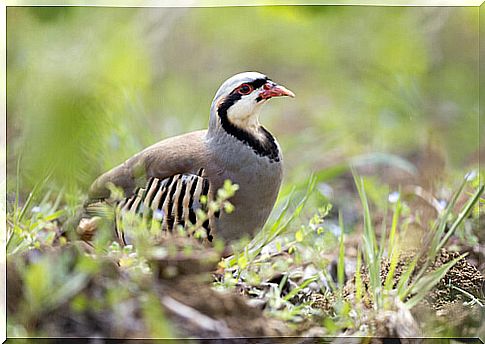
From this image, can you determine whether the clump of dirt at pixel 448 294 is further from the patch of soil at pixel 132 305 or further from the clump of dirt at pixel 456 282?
the patch of soil at pixel 132 305

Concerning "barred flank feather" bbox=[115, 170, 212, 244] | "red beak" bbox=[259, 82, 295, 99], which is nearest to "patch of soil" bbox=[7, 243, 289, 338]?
"barred flank feather" bbox=[115, 170, 212, 244]

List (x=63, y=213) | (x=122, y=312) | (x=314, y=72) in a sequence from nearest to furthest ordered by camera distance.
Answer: (x=122, y=312) < (x=63, y=213) < (x=314, y=72)

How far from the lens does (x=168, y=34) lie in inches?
95.1

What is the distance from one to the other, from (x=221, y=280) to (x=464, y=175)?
113cm

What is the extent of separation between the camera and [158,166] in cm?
227

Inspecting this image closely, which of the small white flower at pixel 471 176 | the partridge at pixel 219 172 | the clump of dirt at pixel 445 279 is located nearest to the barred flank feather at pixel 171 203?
the partridge at pixel 219 172

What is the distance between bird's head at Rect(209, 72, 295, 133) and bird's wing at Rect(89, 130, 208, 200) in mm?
132

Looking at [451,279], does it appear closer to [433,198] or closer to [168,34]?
[433,198]

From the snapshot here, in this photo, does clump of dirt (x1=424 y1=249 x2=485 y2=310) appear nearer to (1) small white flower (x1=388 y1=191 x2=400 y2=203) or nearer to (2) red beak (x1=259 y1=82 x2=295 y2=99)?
(1) small white flower (x1=388 y1=191 x2=400 y2=203)

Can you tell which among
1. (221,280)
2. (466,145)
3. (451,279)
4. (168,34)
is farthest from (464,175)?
(168,34)

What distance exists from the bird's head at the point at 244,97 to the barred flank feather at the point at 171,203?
245 mm

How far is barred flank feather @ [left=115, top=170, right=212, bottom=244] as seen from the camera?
2.25 m

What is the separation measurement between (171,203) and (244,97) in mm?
470

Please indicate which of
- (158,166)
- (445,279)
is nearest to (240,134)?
(158,166)
